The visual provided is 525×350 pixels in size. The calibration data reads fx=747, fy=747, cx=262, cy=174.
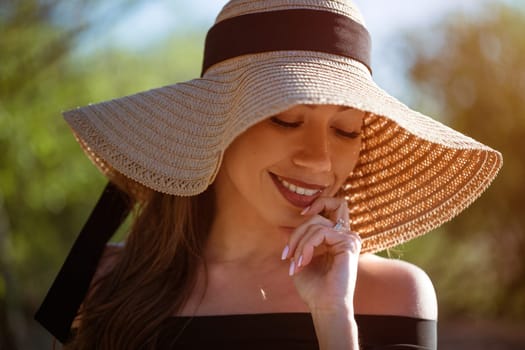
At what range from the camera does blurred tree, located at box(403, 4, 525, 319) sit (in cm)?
939

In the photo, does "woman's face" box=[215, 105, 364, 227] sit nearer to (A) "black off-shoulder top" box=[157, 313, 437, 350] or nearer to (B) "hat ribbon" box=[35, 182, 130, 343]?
(A) "black off-shoulder top" box=[157, 313, 437, 350]

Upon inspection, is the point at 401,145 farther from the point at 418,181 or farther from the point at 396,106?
the point at 396,106

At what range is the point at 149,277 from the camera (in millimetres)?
2561

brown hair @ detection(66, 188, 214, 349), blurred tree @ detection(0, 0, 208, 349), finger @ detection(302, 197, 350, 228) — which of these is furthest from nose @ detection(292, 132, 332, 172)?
blurred tree @ detection(0, 0, 208, 349)

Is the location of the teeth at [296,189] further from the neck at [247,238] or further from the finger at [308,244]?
the neck at [247,238]

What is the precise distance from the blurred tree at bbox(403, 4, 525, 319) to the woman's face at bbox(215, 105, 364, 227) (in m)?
7.50

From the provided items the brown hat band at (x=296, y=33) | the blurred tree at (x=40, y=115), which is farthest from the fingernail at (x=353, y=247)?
the blurred tree at (x=40, y=115)

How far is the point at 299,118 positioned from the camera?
7.21 feet

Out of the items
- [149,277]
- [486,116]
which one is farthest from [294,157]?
[486,116]

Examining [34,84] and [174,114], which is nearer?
[174,114]

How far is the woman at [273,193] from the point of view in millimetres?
2133

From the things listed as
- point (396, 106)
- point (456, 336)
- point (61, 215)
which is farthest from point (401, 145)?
point (61, 215)

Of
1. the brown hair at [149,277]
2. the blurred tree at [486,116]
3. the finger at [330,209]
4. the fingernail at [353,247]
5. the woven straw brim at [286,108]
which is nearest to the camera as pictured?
the woven straw brim at [286,108]

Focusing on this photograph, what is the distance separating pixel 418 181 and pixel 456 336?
7062 millimetres
